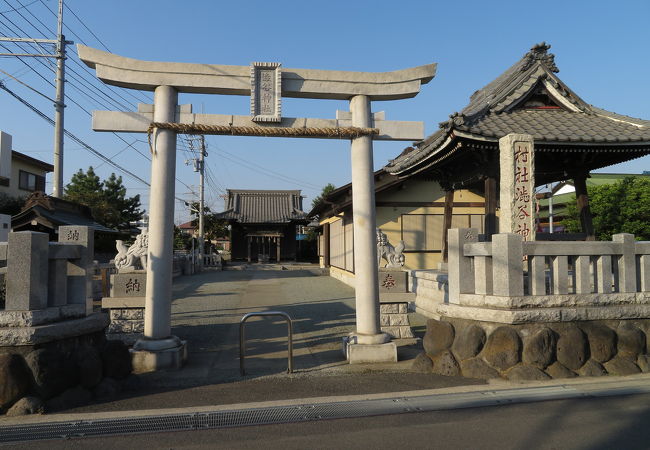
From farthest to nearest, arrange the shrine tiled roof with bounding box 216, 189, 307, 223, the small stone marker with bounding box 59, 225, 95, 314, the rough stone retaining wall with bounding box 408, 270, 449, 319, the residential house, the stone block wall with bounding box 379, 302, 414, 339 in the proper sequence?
1. the shrine tiled roof with bounding box 216, 189, 307, 223
2. the residential house
3. the rough stone retaining wall with bounding box 408, 270, 449, 319
4. the stone block wall with bounding box 379, 302, 414, 339
5. the small stone marker with bounding box 59, 225, 95, 314

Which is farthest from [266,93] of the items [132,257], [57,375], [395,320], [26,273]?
[395,320]

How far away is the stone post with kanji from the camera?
7590mm

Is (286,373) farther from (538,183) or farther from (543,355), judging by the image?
(538,183)

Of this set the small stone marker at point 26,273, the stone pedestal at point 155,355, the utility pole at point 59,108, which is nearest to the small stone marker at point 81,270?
the small stone marker at point 26,273

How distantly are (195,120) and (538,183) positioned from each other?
35.2 ft

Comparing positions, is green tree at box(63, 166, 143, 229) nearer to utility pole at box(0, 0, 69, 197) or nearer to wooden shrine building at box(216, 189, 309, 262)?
wooden shrine building at box(216, 189, 309, 262)

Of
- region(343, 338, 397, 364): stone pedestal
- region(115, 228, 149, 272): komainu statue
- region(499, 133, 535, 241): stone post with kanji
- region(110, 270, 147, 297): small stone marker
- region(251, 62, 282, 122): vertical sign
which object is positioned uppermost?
region(251, 62, 282, 122): vertical sign

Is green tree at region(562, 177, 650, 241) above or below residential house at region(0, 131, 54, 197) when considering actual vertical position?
below

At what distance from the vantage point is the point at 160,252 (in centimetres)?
601

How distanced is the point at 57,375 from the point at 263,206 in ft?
107

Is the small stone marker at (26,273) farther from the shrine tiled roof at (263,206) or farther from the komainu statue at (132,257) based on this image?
the shrine tiled roof at (263,206)

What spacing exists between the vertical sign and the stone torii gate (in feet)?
0.05

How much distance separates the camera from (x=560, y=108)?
424 inches

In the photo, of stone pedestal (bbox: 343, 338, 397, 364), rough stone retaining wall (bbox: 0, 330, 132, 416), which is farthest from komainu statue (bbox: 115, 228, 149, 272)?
stone pedestal (bbox: 343, 338, 397, 364)
